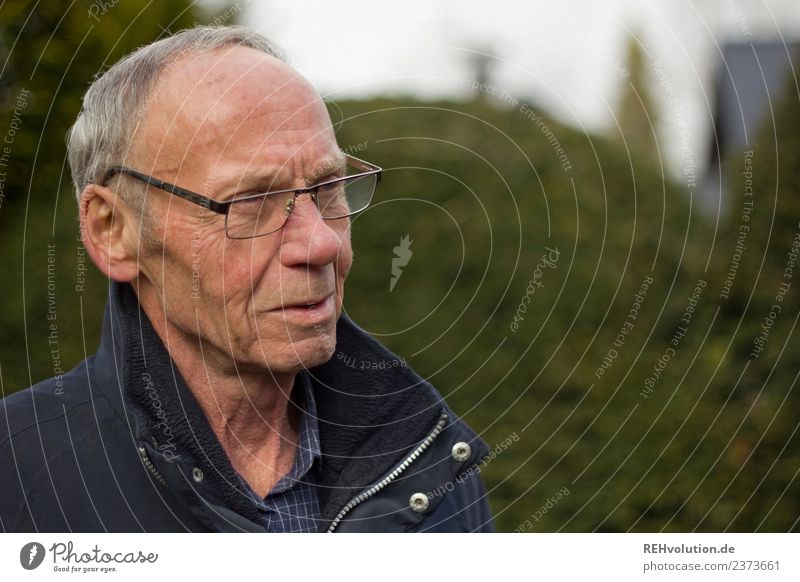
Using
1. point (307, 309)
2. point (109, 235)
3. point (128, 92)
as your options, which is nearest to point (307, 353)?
point (307, 309)

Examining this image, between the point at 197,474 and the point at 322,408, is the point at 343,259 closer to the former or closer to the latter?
the point at 322,408

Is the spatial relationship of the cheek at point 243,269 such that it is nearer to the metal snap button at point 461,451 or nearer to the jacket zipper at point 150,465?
the jacket zipper at point 150,465

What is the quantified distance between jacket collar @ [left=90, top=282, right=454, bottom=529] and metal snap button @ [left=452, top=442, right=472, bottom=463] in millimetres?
75

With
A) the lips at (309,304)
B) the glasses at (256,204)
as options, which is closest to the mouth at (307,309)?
the lips at (309,304)

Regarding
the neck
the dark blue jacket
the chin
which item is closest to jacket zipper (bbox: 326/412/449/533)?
the dark blue jacket

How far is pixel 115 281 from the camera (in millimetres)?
2049

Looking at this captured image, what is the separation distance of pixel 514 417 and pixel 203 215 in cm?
212
